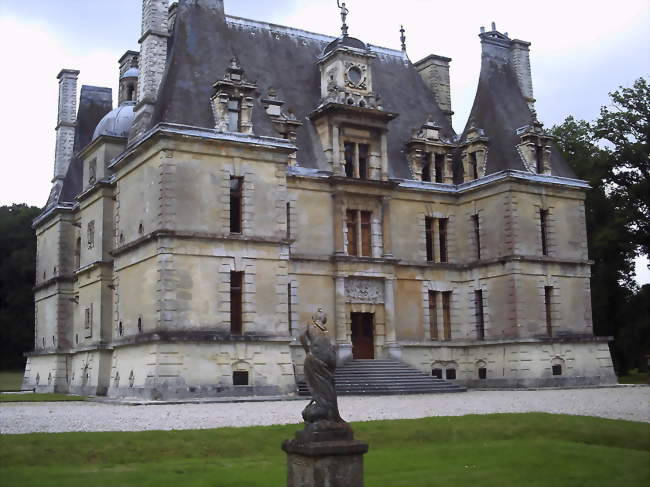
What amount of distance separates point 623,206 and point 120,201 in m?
26.9

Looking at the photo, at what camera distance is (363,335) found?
3525cm

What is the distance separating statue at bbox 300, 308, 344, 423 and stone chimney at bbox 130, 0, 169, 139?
2303 cm

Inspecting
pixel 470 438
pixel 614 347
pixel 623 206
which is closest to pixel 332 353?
pixel 470 438

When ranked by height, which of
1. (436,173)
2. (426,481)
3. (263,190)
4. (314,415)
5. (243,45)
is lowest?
(426,481)

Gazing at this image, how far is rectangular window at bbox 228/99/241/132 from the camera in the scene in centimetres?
3031

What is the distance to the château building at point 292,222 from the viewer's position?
2861 centimetres

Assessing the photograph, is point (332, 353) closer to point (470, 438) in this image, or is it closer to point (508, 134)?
point (470, 438)

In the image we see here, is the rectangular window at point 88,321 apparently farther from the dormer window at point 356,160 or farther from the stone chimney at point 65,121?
the dormer window at point 356,160

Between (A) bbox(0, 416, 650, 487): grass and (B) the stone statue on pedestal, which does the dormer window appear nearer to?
(A) bbox(0, 416, 650, 487): grass

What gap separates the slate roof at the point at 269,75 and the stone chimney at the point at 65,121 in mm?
10722

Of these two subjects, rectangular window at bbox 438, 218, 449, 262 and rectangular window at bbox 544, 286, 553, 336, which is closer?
rectangular window at bbox 544, 286, 553, 336

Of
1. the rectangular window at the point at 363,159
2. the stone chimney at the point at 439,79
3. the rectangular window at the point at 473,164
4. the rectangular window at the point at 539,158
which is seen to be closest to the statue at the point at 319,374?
the rectangular window at the point at 363,159

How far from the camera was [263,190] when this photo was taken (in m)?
30.2

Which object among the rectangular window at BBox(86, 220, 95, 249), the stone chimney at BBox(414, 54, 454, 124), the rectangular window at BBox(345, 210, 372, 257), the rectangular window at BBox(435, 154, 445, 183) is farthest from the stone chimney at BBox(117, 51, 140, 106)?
the stone chimney at BBox(414, 54, 454, 124)
